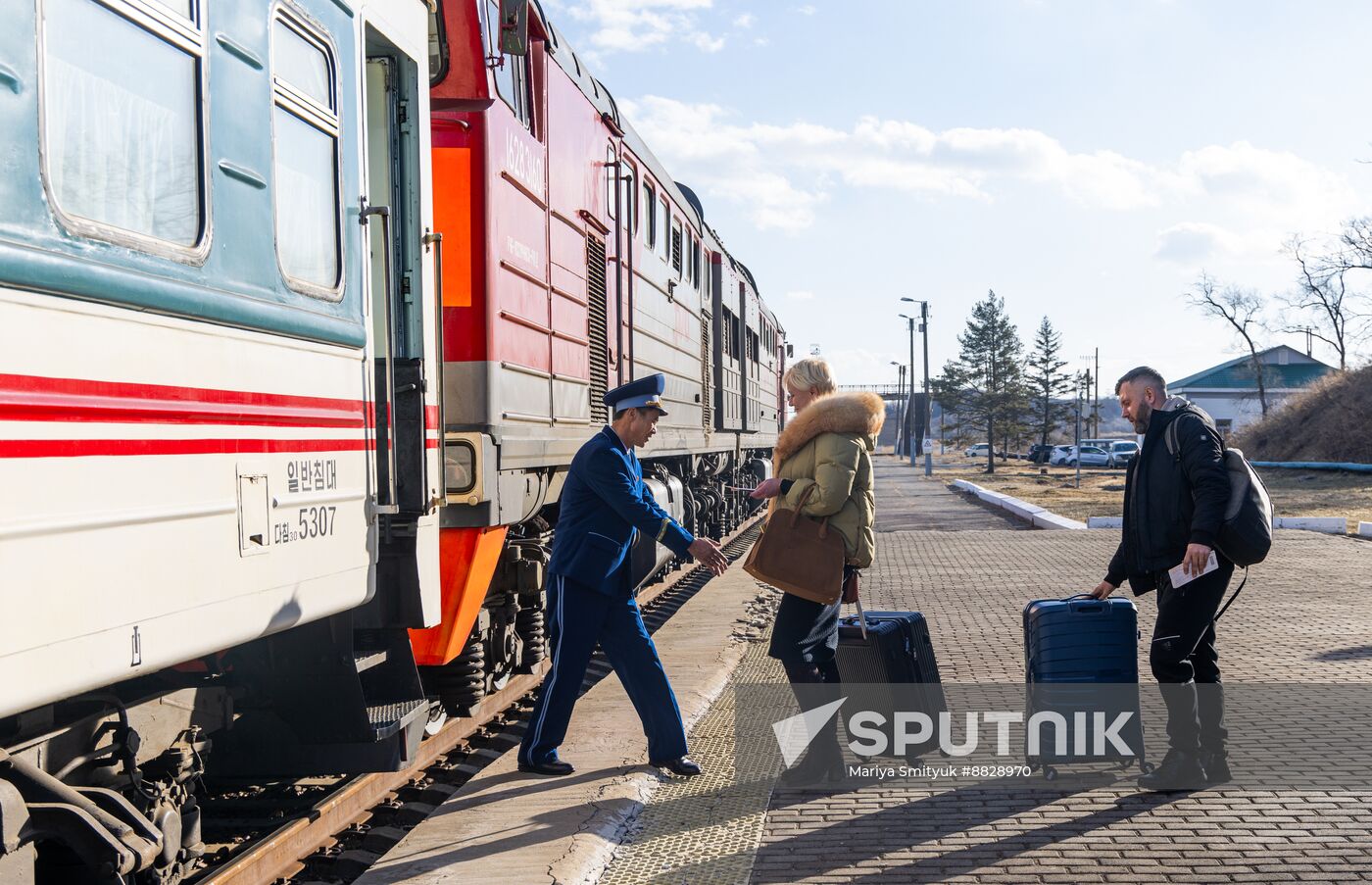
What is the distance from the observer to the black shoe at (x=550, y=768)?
5867 millimetres

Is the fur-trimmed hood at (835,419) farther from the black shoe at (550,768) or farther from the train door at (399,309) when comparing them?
the black shoe at (550,768)

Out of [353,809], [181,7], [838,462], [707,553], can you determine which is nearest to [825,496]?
[838,462]

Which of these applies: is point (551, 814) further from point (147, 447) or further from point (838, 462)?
point (147, 447)

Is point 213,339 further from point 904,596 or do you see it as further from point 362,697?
point 904,596

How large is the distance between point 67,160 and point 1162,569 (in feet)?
15.3

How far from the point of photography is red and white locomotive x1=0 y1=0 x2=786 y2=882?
9.96 feet

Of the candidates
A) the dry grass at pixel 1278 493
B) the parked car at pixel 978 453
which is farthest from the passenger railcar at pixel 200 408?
the parked car at pixel 978 453

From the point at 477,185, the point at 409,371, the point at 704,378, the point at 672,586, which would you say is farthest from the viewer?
the point at 704,378

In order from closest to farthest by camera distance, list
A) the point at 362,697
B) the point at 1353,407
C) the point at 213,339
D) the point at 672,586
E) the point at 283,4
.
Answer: the point at 213,339 → the point at 283,4 → the point at 362,697 → the point at 672,586 → the point at 1353,407

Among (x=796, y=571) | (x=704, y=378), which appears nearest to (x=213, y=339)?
(x=796, y=571)

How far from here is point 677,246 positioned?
13.7 m

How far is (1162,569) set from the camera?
5.78 metres

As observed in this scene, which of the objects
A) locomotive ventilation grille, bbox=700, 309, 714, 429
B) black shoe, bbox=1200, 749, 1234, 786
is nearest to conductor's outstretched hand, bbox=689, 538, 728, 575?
black shoe, bbox=1200, 749, 1234, 786

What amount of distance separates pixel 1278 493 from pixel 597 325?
28.8 meters
